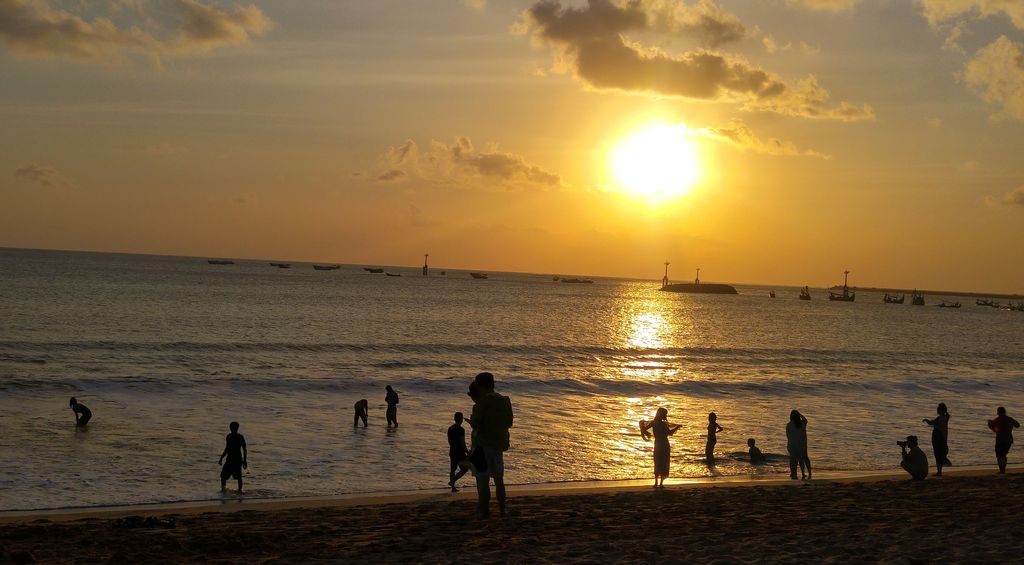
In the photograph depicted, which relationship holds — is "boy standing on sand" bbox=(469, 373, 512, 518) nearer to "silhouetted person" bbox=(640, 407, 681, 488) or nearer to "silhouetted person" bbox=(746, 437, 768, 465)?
"silhouetted person" bbox=(640, 407, 681, 488)

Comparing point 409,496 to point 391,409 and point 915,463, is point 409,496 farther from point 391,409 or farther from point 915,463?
point 391,409

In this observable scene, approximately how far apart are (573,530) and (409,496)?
4.49 m

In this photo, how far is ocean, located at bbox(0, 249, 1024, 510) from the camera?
1761 cm

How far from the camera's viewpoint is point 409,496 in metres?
14.6

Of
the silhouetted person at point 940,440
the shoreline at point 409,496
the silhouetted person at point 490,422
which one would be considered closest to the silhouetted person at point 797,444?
the shoreline at point 409,496

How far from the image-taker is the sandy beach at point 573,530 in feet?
30.6

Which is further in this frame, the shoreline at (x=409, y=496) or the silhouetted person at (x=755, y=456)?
the silhouetted person at (x=755, y=456)

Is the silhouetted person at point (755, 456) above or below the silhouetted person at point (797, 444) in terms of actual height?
below

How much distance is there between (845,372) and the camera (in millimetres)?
47312

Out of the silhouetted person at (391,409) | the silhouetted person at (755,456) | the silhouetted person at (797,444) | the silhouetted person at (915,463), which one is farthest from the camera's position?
the silhouetted person at (391,409)

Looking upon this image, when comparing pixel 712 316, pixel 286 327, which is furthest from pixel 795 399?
pixel 712 316

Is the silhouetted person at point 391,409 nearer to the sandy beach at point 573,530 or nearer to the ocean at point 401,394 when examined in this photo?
the ocean at point 401,394

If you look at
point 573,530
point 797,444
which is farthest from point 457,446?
point 797,444

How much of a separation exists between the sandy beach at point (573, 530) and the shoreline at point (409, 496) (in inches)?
4.9
